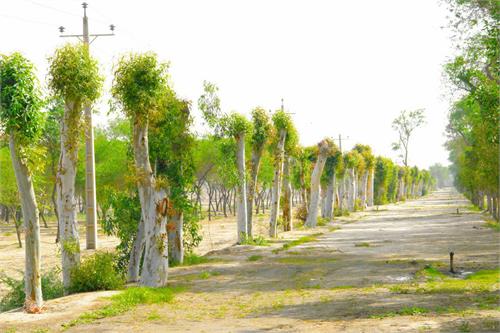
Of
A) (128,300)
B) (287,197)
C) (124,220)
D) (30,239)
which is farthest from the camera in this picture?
(287,197)

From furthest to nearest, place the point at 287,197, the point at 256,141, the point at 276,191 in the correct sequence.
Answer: the point at 287,197, the point at 276,191, the point at 256,141

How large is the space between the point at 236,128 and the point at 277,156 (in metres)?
6.65

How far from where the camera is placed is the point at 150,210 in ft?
59.4

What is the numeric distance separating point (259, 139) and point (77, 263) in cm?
1861

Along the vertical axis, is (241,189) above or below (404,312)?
above

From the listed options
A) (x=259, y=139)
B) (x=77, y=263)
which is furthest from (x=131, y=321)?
(x=259, y=139)

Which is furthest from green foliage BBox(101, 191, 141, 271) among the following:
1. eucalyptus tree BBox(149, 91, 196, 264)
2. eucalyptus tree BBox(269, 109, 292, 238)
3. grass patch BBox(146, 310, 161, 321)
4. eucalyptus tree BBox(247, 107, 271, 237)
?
eucalyptus tree BBox(269, 109, 292, 238)

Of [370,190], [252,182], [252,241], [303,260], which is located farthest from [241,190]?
[370,190]

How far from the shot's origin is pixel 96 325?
13.1 metres

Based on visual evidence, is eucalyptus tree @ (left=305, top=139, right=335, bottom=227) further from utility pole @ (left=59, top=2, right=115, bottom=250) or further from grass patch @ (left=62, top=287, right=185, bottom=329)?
grass patch @ (left=62, top=287, right=185, bottom=329)

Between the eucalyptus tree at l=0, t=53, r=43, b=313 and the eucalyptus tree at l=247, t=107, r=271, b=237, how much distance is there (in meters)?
19.8

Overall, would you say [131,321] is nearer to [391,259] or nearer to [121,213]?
[121,213]

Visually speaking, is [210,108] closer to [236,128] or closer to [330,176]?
[236,128]

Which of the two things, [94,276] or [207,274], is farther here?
[207,274]
